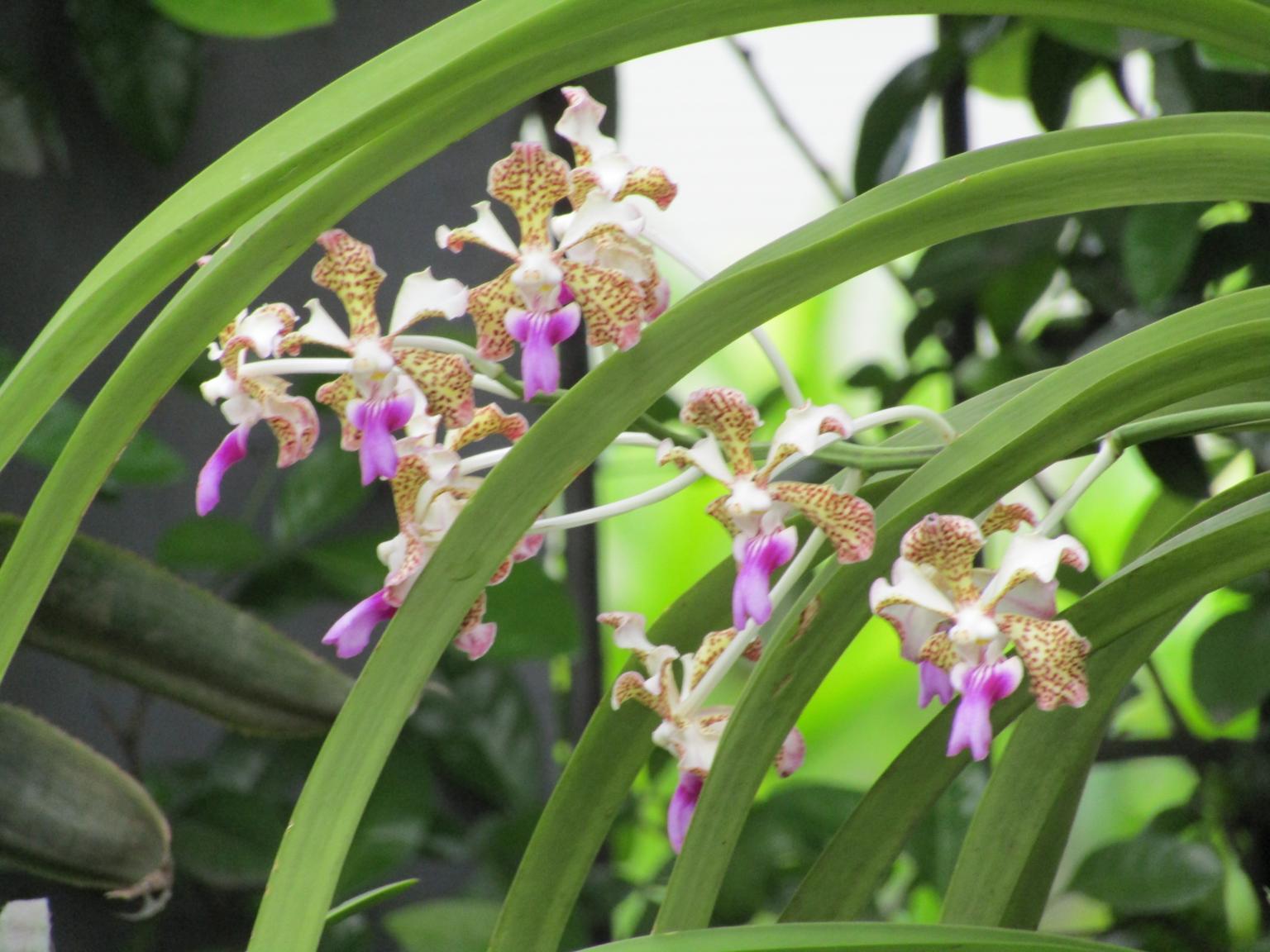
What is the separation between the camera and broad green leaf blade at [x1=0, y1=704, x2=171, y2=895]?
0.46m

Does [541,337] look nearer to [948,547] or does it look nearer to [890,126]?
[948,547]

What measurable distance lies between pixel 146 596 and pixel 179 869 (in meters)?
0.34

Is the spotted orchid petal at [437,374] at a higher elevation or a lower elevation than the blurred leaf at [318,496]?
lower

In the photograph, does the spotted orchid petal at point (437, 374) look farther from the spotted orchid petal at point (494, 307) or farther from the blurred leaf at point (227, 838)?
the blurred leaf at point (227, 838)

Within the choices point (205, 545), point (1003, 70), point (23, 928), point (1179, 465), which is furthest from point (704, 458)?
point (1003, 70)

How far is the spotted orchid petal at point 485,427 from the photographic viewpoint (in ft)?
1.17

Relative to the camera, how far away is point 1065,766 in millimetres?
394

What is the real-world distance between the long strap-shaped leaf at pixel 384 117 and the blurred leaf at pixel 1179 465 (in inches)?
16.4

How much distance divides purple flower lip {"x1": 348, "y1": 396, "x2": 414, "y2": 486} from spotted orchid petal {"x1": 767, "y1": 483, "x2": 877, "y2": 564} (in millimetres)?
102

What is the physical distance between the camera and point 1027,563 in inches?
12.5

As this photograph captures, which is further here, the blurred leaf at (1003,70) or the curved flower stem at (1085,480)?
the blurred leaf at (1003,70)

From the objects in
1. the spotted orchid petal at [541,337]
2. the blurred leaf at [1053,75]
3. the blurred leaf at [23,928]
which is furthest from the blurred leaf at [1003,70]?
the blurred leaf at [23,928]

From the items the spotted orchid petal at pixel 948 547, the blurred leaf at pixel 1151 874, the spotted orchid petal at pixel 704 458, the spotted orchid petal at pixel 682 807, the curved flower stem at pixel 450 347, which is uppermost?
the blurred leaf at pixel 1151 874

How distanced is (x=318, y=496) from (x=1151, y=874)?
60cm
